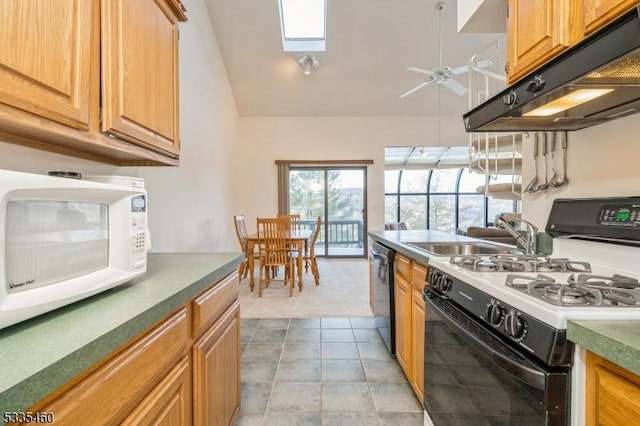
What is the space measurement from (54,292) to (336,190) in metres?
5.78

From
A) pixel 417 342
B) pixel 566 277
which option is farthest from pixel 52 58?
pixel 417 342

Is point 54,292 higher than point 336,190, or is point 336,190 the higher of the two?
point 336,190

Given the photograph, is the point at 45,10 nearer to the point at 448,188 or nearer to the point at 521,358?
the point at 521,358

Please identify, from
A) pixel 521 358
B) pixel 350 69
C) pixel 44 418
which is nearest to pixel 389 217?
pixel 350 69

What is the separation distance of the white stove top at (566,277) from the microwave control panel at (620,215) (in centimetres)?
9

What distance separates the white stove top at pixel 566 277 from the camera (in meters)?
0.71

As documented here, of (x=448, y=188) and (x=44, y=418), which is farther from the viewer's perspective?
(x=448, y=188)

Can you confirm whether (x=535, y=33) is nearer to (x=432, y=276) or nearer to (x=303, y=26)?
(x=432, y=276)

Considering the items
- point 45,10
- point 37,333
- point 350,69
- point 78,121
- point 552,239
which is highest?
point 350,69

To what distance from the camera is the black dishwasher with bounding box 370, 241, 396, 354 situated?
2110 millimetres

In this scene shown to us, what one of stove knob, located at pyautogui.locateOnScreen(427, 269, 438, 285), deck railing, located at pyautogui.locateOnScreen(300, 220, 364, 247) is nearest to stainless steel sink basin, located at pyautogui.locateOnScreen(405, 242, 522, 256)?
stove knob, located at pyautogui.locateOnScreen(427, 269, 438, 285)

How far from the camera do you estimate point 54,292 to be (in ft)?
2.42

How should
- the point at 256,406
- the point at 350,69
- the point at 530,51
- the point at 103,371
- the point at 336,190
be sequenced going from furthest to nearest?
the point at 336,190, the point at 350,69, the point at 256,406, the point at 530,51, the point at 103,371

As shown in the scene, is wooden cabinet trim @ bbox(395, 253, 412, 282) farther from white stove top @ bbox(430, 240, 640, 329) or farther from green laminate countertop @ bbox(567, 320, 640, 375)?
green laminate countertop @ bbox(567, 320, 640, 375)
